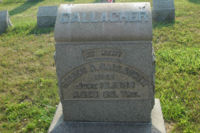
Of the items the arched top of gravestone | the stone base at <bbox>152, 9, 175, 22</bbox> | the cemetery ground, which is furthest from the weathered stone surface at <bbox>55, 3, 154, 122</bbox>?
the stone base at <bbox>152, 9, 175, 22</bbox>

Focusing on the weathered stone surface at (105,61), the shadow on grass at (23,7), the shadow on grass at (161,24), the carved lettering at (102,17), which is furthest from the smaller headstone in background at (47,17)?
the carved lettering at (102,17)

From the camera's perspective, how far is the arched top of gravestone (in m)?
2.31

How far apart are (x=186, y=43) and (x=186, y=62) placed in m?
1.18

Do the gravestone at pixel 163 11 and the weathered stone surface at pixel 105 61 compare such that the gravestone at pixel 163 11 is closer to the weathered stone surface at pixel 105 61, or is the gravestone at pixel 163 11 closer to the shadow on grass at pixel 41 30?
the shadow on grass at pixel 41 30

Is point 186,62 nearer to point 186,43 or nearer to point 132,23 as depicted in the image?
point 186,43

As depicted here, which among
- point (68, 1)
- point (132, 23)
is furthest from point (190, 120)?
point (68, 1)

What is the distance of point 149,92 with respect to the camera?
2564 mm

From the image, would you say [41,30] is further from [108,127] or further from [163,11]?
[108,127]

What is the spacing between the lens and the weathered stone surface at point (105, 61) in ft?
7.72

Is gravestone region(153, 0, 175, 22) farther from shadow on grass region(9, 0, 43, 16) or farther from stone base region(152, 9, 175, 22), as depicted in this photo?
shadow on grass region(9, 0, 43, 16)

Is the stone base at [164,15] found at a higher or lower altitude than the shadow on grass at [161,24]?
higher

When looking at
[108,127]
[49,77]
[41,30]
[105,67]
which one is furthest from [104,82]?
[41,30]

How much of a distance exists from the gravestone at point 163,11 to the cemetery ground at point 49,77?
31 centimetres

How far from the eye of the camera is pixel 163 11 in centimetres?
733
